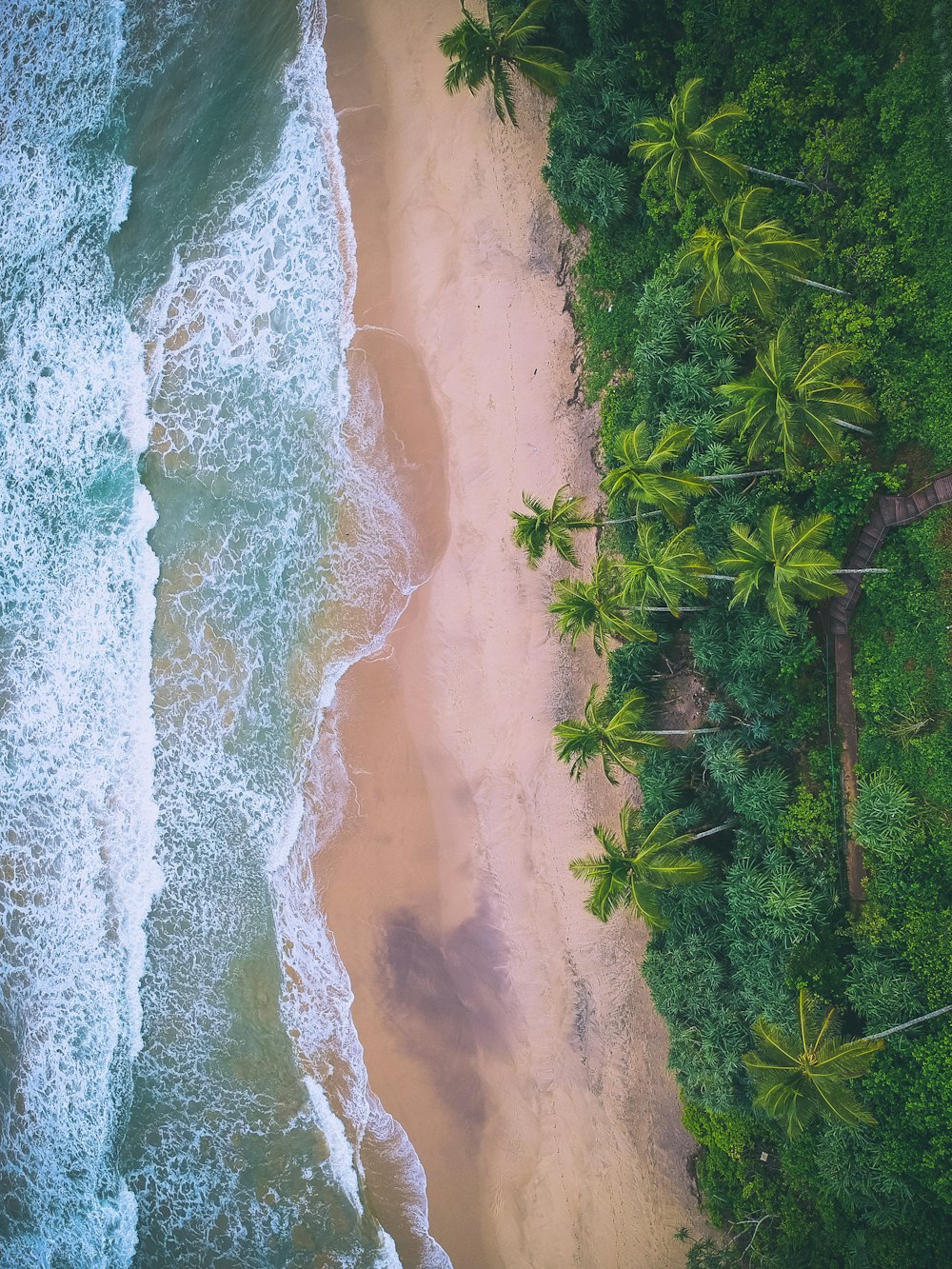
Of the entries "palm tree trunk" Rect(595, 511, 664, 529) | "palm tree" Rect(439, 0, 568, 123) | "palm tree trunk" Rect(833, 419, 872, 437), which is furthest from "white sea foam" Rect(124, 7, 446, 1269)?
"palm tree trunk" Rect(833, 419, 872, 437)

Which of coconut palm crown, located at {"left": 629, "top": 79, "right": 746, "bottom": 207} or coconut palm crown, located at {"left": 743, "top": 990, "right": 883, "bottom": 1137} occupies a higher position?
coconut palm crown, located at {"left": 629, "top": 79, "right": 746, "bottom": 207}

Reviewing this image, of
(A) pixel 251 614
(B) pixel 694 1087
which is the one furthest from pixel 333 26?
(B) pixel 694 1087

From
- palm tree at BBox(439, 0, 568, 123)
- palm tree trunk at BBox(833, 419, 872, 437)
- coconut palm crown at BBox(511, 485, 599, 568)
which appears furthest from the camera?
palm tree at BBox(439, 0, 568, 123)

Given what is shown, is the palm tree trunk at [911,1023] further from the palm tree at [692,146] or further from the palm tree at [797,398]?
the palm tree at [692,146]

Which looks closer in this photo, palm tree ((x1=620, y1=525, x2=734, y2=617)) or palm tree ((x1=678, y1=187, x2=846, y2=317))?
palm tree ((x1=678, y1=187, x2=846, y2=317))

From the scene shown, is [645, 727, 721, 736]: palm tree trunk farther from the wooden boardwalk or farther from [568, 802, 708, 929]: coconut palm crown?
the wooden boardwalk

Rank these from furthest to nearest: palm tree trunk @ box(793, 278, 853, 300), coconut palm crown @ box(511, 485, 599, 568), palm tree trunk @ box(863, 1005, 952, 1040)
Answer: coconut palm crown @ box(511, 485, 599, 568)
palm tree trunk @ box(793, 278, 853, 300)
palm tree trunk @ box(863, 1005, 952, 1040)
